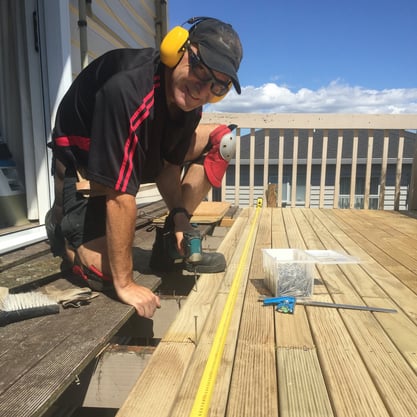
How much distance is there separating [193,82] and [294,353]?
3.42 feet

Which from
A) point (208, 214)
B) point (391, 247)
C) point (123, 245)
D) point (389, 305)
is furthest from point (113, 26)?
point (389, 305)

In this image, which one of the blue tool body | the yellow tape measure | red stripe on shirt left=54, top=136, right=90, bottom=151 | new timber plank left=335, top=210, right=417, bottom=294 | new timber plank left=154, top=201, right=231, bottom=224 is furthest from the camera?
new timber plank left=154, top=201, right=231, bottom=224

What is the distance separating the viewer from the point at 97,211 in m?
1.62

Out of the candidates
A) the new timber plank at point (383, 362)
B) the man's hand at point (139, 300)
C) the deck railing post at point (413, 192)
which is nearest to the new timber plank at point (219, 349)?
the man's hand at point (139, 300)

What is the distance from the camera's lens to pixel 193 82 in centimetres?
144

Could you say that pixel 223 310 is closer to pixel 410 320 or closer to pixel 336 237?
pixel 410 320

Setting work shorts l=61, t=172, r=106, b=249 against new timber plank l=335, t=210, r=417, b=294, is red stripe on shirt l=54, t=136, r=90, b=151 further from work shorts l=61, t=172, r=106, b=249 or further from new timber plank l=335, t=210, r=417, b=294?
new timber plank l=335, t=210, r=417, b=294

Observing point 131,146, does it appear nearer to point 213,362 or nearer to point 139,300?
point 139,300

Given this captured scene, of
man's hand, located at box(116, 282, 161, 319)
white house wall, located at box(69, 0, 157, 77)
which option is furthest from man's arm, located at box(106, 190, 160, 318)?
white house wall, located at box(69, 0, 157, 77)

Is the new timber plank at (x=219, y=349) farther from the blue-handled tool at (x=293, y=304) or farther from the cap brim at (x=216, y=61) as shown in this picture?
the cap brim at (x=216, y=61)

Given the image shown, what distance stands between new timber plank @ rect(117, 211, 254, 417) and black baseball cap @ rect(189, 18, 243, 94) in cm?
89

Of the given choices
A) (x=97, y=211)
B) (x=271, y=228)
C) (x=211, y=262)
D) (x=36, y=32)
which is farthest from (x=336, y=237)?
(x=36, y=32)

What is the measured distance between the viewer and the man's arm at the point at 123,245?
132 cm

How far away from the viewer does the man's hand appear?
141 cm
